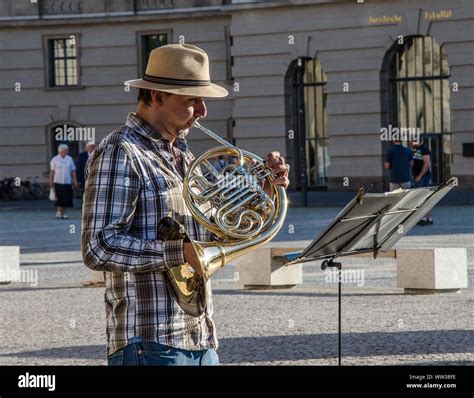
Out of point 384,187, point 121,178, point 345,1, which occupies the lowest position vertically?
point 384,187

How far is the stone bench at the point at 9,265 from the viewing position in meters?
17.9

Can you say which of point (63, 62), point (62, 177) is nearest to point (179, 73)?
point (62, 177)

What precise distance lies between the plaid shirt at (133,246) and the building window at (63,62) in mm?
43690

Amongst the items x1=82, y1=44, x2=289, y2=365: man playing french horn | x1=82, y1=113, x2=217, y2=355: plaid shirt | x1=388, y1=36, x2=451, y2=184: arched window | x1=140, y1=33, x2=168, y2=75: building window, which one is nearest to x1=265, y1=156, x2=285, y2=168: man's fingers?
x1=82, y1=44, x2=289, y2=365: man playing french horn

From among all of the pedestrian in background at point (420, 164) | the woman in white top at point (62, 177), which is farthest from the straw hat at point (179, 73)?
the woman in white top at point (62, 177)

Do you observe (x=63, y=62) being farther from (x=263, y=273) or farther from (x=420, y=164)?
(x=263, y=273)

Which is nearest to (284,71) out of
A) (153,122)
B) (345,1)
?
(345,1)

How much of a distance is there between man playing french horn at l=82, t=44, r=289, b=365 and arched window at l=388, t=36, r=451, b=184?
118ft

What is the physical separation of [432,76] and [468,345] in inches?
1193

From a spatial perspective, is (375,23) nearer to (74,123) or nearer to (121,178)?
(74,123)

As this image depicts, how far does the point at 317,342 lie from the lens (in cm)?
1155

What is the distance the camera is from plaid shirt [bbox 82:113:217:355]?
5.04m
